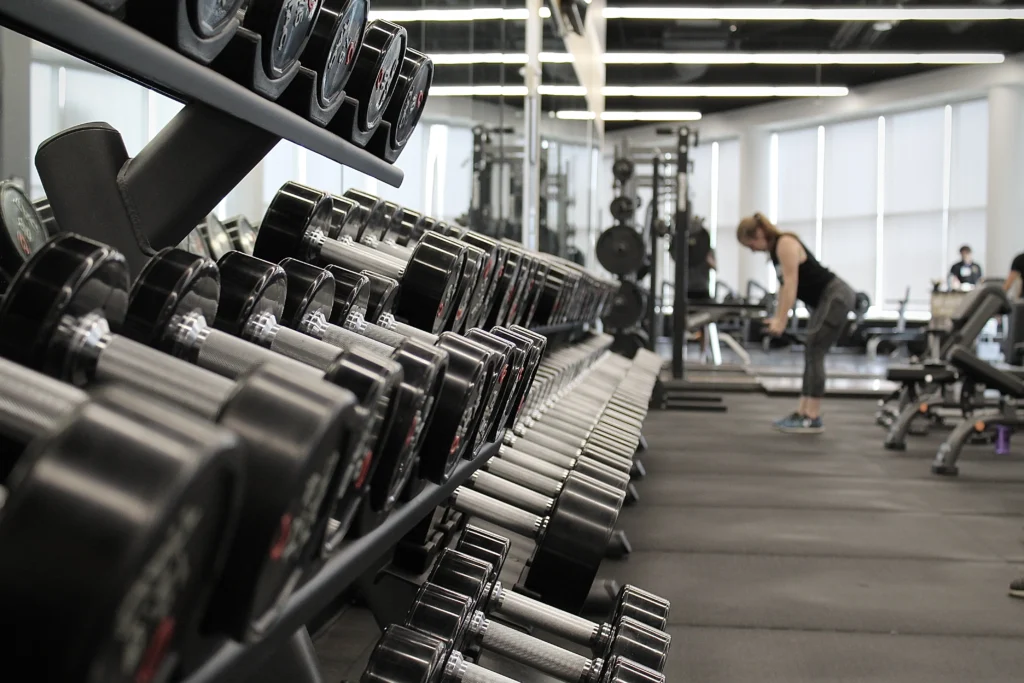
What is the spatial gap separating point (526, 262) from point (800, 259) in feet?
14.9

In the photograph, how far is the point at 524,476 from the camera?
2215 mm

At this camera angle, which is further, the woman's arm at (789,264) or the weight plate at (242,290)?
the woman's arm at (789,264)

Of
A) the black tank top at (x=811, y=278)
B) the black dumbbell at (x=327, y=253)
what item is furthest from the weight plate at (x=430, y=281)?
the black tank top at (x=811, y=278)

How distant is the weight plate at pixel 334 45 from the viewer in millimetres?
1060

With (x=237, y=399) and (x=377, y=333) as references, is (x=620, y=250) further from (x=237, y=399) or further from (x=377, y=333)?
(x=237, y=399)

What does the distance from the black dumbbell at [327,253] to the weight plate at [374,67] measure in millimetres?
144

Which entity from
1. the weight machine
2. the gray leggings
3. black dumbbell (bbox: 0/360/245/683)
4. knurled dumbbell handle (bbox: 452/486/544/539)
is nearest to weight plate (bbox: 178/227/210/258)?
knurled dumbbell handle (bbox: 452/486/544/539)

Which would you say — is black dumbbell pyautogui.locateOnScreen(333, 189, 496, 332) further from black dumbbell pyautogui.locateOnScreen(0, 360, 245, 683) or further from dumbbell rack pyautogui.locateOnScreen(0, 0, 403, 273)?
black dumbbell pyautogui.locateOnScreen(0, 360, 245, 683)

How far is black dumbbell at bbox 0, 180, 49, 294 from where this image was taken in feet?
3.39

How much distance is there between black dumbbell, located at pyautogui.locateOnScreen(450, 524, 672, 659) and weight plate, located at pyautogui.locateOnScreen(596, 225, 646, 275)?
6.38m

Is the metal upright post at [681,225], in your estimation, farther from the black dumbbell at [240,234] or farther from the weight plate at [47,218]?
the weight plate at [47,218]

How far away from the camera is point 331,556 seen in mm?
804

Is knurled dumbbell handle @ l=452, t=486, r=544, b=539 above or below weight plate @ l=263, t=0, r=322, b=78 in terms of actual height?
below

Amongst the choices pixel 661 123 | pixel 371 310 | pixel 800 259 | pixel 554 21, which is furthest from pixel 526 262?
pixel 661 123
